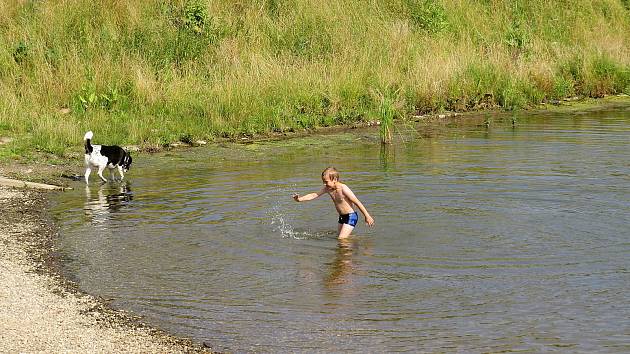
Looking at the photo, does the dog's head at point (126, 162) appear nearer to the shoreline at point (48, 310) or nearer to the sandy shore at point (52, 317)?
the shoreline at point (48, 310)

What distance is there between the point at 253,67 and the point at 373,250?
1115cm

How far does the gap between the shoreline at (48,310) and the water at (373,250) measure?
0.73 feet

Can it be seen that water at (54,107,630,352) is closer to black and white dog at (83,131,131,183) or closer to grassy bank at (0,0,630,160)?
black and white dog at (83,131,131,183)

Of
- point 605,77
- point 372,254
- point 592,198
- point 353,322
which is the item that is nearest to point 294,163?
point 592,198

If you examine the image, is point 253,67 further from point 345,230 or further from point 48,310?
point 48,310

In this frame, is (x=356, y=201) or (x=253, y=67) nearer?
Answer: (x=356, y=201)

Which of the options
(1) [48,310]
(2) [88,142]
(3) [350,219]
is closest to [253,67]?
(2) [88,142]

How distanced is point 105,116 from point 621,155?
9.19 meters

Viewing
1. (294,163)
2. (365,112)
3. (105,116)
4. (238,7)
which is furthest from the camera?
(238,7)

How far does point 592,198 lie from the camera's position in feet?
43.3

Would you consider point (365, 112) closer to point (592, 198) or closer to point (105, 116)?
point (105, 116)

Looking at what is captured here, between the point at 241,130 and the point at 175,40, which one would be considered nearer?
the point at 241,130

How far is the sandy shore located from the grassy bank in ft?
23.1

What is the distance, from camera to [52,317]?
7.91 meters
